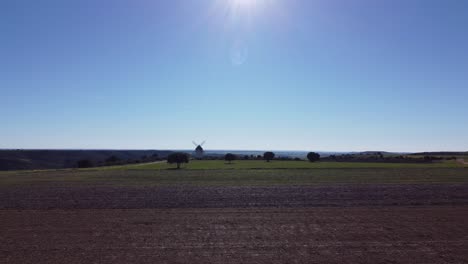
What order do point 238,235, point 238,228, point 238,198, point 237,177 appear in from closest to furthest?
point 238,235
point 238,228
point 238,198
point 237,177

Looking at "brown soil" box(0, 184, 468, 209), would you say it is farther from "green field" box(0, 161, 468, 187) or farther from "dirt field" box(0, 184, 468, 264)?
"green field" box(0, 161, 468, 187)

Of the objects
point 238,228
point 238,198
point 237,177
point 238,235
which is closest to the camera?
point 238,235

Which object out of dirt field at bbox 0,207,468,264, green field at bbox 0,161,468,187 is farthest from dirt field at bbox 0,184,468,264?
green field at bbox 0,161,468,187

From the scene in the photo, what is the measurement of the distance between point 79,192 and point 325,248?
66.8 ft

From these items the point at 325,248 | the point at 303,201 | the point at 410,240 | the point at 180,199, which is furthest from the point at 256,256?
the point at 180,199

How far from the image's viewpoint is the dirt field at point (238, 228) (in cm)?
1207

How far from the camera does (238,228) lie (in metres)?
15.8

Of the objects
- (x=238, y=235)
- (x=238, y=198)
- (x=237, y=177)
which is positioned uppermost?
(x=237, y=177)

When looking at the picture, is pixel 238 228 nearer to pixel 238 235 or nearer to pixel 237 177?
pixel 238 235

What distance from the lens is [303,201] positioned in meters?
22.9

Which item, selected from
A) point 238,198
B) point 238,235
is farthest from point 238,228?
point 238,198

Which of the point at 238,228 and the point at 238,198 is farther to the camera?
the point at 238,198

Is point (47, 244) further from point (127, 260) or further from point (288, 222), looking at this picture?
point (288, 222)

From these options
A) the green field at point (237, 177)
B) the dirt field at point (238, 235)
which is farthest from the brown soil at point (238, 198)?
the green field at point (237, 177)
